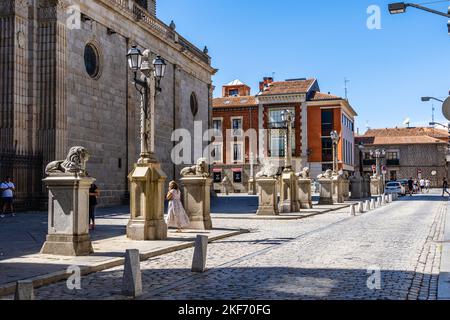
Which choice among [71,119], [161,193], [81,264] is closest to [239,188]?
[71,119]

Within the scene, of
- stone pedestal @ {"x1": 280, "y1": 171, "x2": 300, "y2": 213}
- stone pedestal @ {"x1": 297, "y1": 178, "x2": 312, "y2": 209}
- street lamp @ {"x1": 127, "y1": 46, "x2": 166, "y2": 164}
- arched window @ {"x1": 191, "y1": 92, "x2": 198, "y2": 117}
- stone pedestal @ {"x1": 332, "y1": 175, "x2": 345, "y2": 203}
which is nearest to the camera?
street lamp @ {"x1": 127, "y1": 46, "x2": 166, "y2": 164}

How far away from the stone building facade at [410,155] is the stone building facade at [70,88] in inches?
2230

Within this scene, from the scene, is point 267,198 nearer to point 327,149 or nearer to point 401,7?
point 401,7

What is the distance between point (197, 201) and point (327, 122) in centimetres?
4483

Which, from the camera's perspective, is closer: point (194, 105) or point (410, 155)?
point (194, 105)

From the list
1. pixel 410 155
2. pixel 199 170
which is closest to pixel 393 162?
pixel 410 155

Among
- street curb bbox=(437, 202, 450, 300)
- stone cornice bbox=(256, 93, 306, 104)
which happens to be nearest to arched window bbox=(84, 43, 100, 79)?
street curb bbox=(437, 202, 450, 300)

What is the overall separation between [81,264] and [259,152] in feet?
174

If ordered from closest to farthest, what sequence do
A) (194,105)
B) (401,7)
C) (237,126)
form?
1. (401,7)
2. (194,105)
3. (237,126)

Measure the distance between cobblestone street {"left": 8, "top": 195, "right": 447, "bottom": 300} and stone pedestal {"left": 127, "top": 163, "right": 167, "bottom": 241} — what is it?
153 cm

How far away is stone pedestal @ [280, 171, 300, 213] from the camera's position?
23.3m

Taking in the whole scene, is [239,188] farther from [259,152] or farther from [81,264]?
[81,264]

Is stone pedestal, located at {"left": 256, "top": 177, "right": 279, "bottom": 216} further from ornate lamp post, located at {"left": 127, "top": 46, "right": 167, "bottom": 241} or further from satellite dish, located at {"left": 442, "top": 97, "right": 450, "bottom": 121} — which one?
satellite dish, located at {"left": 442, "top": 97, "right": 450, "bottom": 121}

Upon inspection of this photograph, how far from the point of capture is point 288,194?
2345cm
